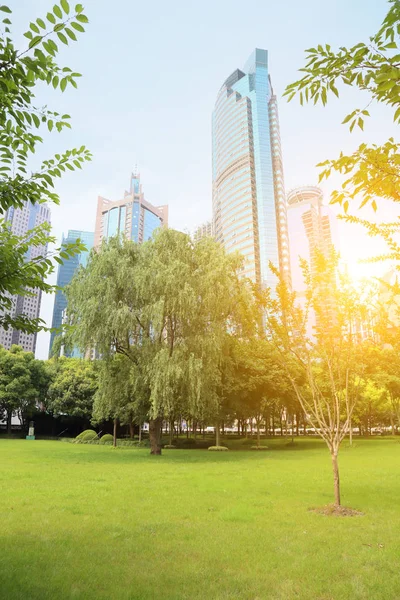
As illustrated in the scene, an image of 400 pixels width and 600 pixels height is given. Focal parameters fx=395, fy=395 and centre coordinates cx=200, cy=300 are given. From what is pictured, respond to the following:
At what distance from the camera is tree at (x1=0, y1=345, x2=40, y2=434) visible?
1722 inches

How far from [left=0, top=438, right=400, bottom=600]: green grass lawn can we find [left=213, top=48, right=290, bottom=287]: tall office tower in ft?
→ 419

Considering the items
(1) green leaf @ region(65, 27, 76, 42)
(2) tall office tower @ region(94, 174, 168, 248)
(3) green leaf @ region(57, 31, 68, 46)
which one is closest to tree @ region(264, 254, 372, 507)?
(1) green leaf @ region(65, 27, 76, 42)

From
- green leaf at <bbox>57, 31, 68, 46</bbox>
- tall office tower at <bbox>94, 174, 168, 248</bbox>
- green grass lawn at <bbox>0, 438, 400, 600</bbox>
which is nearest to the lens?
green leaf at <bbox>57, 31, 68, 46</bbox>

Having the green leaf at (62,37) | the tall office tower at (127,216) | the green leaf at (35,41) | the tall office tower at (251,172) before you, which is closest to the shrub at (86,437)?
the green leaf at (35,41)

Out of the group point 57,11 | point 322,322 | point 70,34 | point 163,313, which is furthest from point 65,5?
point 163,313

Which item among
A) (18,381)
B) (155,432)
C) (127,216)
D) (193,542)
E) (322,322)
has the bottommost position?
(193,542)

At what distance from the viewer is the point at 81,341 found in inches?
794

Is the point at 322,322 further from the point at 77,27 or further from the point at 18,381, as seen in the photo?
the point at 18,381

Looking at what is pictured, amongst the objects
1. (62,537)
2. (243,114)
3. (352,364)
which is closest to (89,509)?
(62,537)

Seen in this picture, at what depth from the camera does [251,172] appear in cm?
15388

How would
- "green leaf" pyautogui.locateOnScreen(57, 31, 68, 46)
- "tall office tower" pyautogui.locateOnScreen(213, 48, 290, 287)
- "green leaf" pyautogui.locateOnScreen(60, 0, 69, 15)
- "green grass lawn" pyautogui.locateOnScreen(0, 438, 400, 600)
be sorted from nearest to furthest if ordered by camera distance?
"green leaf" pyautogui.locateOnScreen(60, 0, 69, 15), "green leaf" pyautogui.locateOnScreen(57, 31, 68, 46), "green grass lawn" pyautogui.locateOnScreen(0, 438, 400, 600), "tall office tower" pyautogui.locateOnScreen(213, 48, 290, 287)

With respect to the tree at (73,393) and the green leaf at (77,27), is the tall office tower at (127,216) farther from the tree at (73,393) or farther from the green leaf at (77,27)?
the green leaf at (77,27)

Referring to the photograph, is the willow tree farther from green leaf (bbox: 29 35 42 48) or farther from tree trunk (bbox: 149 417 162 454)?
green leaf (bbox: 29 35 42 48)

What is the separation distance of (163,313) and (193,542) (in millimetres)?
14623
